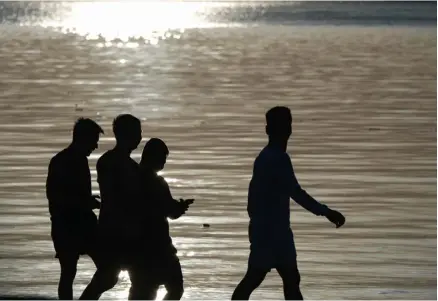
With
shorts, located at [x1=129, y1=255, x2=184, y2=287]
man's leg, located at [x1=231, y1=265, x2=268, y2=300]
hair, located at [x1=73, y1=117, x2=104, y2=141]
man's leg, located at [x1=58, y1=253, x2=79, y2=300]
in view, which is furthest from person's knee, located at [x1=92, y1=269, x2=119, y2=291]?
hair, located at [x1=73, y1=117, x2=104, y2=141]

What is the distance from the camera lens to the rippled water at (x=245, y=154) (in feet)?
44.0

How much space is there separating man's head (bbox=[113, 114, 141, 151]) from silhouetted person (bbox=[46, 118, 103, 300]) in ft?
1.77

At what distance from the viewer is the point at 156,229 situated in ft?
30.5

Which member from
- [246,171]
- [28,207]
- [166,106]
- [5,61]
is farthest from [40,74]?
[28,207]

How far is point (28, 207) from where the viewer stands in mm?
17016

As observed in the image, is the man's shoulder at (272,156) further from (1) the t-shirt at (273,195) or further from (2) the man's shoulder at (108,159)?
(2) the man's shoulder at (108,159)

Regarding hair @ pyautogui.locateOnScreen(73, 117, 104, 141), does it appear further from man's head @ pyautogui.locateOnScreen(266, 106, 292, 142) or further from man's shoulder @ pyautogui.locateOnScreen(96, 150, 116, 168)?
man's head @ pyautogui.locateOnScreen(266, 106, 292, 142)

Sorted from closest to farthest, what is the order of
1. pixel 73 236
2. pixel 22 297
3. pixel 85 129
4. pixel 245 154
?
pixel 85 129, pixel 73 236, pixel 22 297, pixel 245 154

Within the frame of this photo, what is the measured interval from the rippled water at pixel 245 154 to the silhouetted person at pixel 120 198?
2.42 meters

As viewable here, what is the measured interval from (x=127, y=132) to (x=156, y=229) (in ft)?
2.12

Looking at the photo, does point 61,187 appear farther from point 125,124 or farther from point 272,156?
point 272,156

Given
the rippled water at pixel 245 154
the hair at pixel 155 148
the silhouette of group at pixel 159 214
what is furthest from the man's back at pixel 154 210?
the rippled water at pixel 245 154

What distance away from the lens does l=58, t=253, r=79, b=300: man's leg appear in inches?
400

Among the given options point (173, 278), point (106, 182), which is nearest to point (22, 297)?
point (106, 182)
